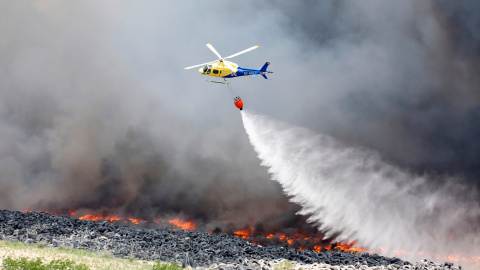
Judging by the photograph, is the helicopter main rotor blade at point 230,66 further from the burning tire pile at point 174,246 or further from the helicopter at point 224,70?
the burning tire pile at point 174,246

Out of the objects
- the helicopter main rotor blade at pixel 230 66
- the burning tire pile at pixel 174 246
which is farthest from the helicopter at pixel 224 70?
the burning tire pile at pixel 174 246

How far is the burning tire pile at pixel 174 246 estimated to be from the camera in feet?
181

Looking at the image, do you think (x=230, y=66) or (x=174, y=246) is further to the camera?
(x=230, y=66)

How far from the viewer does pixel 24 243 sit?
57.3 metres

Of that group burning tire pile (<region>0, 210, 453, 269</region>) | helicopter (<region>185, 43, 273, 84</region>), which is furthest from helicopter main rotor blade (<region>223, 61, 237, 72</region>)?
burning tire pile (<region>0, 210, 453, 269</region>)

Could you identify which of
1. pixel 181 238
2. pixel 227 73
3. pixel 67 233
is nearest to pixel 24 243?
pixel 67 233

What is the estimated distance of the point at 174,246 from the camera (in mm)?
63469

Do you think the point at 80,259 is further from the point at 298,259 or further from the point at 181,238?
the point at 298,259

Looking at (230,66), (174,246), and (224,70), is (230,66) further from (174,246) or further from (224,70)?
(174,246)

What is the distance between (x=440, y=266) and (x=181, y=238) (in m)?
38.6

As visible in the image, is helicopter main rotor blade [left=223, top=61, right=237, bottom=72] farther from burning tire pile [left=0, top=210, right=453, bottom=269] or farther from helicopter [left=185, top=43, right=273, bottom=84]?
burning tire pile [left=0, top=210, right=453, bottom=269]

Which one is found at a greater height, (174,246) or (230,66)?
(230,66)

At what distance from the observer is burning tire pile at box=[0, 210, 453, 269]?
55.1 metres

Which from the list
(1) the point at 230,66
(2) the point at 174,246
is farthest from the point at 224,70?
(2) the point at 174,246
